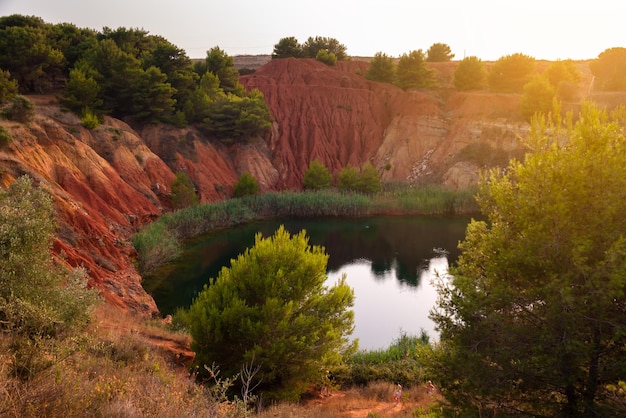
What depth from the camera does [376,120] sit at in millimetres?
65438

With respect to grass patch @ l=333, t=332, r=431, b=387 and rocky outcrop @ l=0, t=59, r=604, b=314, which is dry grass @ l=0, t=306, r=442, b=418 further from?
rocky outcrop @ l=0, t=59, r=604, b=314

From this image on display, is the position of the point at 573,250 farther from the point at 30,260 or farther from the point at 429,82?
the point at 429,82

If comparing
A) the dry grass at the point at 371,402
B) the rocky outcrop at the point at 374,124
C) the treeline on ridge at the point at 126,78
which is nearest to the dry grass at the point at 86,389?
the dry grass at the point at 371,402

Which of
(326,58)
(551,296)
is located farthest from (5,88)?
(326,58)

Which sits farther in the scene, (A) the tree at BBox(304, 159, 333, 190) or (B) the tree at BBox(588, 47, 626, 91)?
(B) the tree at BBox(588, 47, 626, 91)

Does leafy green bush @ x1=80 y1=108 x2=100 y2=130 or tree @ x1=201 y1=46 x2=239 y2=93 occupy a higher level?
tree @ x1=201 y1=46 x2=239 y2=93

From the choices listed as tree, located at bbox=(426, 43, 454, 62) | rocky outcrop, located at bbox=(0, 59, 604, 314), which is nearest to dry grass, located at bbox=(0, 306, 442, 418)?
rocky outcrop, located at bbox=(0, 59, 604, 314)

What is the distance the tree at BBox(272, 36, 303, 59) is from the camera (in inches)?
3098

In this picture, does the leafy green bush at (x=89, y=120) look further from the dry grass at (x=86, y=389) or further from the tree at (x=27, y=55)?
the dry grass at (x=86, y=389)

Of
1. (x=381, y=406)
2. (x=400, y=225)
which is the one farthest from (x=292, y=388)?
(x=400, y=225)

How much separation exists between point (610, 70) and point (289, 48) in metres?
49.7

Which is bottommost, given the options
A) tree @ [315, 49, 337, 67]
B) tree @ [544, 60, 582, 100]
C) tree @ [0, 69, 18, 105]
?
tree @ [0, 69, 18, 105]

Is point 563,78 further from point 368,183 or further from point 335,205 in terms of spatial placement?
point 335,205

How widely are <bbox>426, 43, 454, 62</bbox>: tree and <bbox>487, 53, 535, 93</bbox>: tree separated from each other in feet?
95.7
